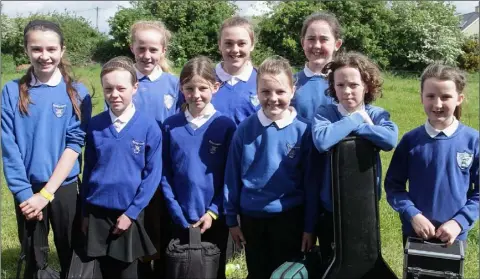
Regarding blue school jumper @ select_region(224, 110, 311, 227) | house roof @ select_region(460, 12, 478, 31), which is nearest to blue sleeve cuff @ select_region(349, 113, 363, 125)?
blue school jumper @ select_region(224, 110, 311, 227)

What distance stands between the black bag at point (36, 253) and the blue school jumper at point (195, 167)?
2.73 feet

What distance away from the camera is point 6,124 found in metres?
3.57

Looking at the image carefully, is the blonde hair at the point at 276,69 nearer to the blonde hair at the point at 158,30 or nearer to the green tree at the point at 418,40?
the blonde hair at the point at 158,30

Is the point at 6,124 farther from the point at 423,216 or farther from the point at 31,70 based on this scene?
the point at 423,216

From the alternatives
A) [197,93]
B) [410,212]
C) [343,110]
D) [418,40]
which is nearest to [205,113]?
[197,93]

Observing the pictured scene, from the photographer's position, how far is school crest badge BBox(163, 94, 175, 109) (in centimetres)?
404

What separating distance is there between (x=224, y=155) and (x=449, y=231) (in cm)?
138

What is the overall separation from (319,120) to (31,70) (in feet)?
6.02

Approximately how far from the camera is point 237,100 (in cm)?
391

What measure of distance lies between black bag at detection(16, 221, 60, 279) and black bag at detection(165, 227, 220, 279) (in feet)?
2.52

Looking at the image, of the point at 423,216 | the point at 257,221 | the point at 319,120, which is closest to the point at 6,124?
the point at 257,221

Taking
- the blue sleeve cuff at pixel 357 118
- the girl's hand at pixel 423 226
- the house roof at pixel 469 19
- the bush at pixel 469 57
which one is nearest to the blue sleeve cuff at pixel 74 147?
the blue sleeve cuff at pixel 357 118

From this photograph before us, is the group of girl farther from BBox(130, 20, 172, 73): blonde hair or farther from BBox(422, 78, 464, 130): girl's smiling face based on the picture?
BBox(130, 20, 172, 73): blonde hair

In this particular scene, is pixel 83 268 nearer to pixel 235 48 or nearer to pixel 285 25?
pixel 235 48
